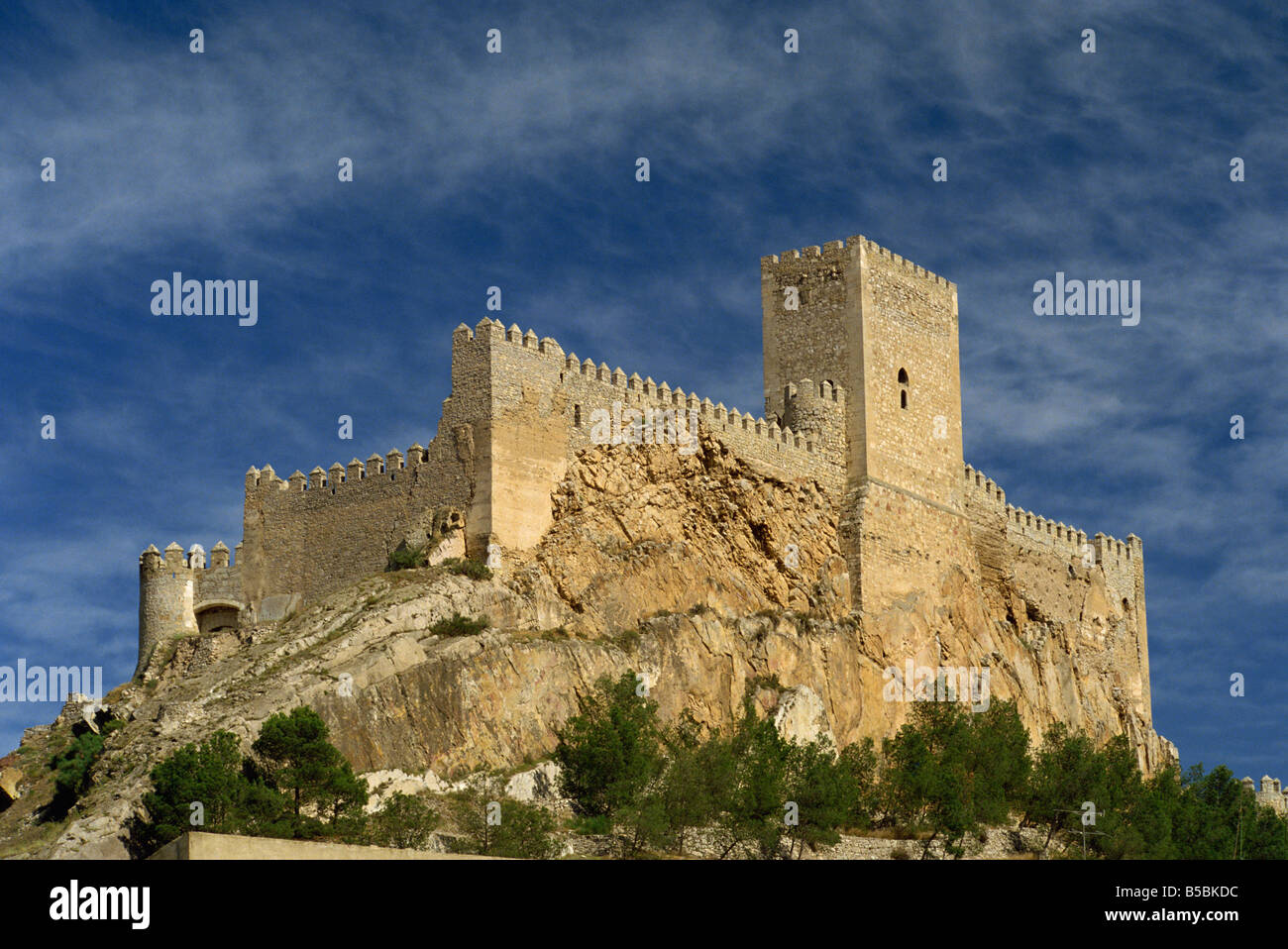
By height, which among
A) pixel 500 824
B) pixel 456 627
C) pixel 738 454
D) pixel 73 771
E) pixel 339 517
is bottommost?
pixel 500 824

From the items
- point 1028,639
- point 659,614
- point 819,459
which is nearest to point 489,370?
point 659,614

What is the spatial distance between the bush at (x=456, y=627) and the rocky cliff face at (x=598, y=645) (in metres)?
0.26

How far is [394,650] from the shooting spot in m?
47.9

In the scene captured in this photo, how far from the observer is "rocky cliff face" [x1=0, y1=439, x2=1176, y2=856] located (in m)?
46.9

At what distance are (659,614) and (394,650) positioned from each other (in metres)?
7.81

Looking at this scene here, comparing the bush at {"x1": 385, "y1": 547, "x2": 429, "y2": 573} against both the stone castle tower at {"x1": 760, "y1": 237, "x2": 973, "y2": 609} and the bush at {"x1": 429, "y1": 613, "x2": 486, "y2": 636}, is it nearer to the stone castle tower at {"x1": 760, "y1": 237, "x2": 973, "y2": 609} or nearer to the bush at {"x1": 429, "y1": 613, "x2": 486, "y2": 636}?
the bush at {"x1": 429, "y1": 613, "x2": 486, "y2": 636}

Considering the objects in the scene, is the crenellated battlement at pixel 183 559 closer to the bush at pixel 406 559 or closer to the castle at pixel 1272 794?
the bush at pixel 406 559

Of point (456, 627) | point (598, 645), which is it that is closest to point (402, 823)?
point (456, 627)

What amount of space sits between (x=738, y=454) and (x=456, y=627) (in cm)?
1050

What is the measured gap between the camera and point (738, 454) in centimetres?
5650

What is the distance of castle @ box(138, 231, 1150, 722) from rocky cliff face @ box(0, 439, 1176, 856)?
901 mm

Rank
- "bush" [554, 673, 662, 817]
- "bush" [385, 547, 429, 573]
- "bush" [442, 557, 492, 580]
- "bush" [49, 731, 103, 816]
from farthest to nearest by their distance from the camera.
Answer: "bush" [385, 547, 429, 573]
"bush" [442, 557, 492, 580]
"bush" [49, 731, 103, 816]
"bush" [554, 673, 662, 817]

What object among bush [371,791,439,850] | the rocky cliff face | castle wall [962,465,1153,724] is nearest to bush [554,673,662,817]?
the rocky cliff face
